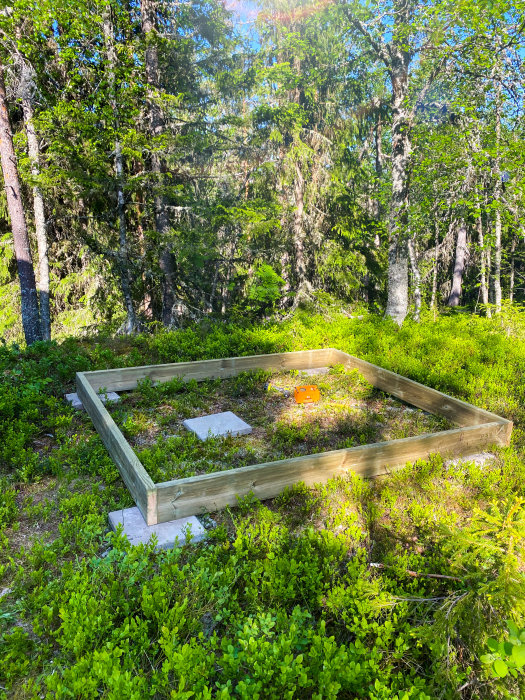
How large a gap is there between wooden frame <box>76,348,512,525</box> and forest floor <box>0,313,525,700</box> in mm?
158

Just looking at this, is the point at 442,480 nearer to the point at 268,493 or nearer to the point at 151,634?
the point at 268,493

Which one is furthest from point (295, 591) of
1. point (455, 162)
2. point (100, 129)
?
point (100, 129)

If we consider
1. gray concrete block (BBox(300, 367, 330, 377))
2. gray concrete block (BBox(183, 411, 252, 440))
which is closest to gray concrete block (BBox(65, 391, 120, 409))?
gray concrete block (BBox(183, 411, 252, 440))

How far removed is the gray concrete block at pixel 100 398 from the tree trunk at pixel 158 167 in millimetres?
6434

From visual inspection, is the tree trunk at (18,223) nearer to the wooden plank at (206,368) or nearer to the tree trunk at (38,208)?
the tree trunk at (38,208)

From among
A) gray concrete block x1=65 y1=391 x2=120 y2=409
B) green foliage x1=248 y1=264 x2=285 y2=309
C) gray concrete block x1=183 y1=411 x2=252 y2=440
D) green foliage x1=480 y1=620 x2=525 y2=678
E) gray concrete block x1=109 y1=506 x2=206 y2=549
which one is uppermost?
green foliage x1=248 y1=264 x2=285 y2=309

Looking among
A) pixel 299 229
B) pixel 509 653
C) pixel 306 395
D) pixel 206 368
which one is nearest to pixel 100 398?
pixel 206 368

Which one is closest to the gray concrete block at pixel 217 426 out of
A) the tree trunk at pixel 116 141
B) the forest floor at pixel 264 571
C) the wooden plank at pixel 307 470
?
the forest floor at pixel 264 571

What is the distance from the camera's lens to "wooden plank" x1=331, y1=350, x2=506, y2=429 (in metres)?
4.84

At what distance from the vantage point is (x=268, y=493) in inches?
144

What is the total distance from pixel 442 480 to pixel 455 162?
853 centimetres

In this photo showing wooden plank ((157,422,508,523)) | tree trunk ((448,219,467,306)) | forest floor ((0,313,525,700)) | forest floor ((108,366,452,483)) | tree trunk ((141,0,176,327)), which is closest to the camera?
forest floor ((0,313,525,700))

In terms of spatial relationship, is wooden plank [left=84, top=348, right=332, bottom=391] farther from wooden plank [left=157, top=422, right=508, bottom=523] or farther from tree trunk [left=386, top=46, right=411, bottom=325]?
tree trunk [left=386, top=46, right=411, bottom=325]

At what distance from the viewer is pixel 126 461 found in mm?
3643
